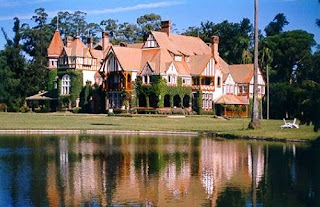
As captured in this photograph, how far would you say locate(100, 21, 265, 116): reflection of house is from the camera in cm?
6806

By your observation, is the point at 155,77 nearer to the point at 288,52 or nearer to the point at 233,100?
the point at 233,100

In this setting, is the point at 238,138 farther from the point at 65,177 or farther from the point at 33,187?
the point at 33,187

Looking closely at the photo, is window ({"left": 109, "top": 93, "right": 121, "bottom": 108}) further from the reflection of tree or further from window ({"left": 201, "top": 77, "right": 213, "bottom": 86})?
the reflection of tree

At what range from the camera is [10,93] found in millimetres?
76375

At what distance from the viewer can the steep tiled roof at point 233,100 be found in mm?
70062

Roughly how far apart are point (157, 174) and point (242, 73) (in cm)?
5980

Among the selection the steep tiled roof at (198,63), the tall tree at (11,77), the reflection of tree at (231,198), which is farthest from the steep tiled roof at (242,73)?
the reflection of tree at (231,198)

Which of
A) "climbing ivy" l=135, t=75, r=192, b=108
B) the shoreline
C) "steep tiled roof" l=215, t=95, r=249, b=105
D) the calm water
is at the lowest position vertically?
the calm water

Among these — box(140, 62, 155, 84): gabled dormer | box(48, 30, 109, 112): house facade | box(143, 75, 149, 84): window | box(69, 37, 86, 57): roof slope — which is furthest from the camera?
box(69, 37, 86, 57): roof slope

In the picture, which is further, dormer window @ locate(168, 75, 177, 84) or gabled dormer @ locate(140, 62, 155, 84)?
dormer window @ locate(168, 75, 177, 84)

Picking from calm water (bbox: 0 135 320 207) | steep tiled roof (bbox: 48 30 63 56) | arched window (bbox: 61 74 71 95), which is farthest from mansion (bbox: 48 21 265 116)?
calm water (bbox: 0 135 320 207)

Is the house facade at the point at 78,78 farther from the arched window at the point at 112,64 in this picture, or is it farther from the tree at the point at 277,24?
the tree at the point at 277,24

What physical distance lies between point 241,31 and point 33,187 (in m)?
83.9

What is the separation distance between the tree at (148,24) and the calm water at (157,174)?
249 feet
